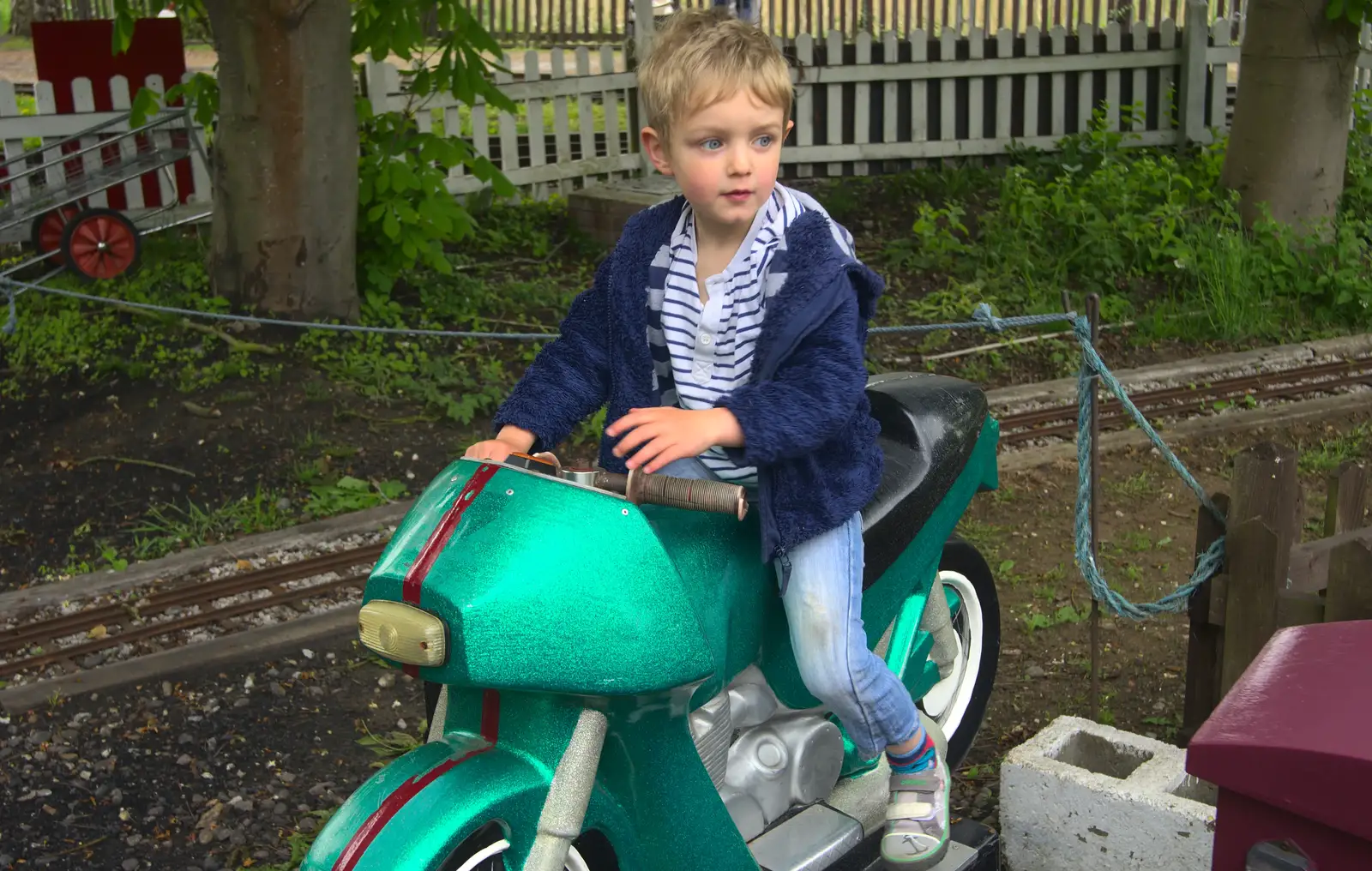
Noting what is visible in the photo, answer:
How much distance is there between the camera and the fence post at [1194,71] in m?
10.8

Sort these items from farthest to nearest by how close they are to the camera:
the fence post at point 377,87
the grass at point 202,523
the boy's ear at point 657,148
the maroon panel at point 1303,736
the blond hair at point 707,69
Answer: the fence post at point 377,87
the grass at point 202,523
the boy's ear at point 657,148
the blond hair at point 707,69
the maroon panel at point 1303,736

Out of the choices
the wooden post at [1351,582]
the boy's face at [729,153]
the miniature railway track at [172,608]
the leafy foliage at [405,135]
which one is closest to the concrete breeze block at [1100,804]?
Result: the wooden post at [1351,582]

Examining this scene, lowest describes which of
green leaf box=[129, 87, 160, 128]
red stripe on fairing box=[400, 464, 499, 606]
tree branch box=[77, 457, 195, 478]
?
tree branch box=[77, 457, 195, 478]

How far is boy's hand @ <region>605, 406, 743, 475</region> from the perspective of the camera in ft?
7.55

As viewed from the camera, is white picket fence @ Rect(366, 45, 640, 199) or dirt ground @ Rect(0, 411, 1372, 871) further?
white picket fence @ Rect(366, 45, 640, 199)

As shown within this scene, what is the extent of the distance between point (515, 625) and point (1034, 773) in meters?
1.53

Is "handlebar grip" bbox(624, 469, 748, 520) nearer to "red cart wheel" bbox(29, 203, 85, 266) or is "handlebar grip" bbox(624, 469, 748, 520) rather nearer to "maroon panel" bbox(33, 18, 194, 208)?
"red cart wheel" bbox(29, 203, 85, 266)

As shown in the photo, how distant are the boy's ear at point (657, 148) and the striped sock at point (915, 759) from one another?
1.23m

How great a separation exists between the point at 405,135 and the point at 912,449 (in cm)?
535

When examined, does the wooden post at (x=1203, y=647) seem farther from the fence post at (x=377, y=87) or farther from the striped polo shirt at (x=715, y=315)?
the fence post at (x=377, y=87)

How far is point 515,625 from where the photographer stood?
2.19 m

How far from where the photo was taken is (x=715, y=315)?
262 cm

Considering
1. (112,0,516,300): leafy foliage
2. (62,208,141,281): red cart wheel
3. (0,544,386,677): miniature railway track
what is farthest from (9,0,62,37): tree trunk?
(0,544,386,677): miniature railway track

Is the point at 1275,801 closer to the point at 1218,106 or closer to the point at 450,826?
the point at 450,826
